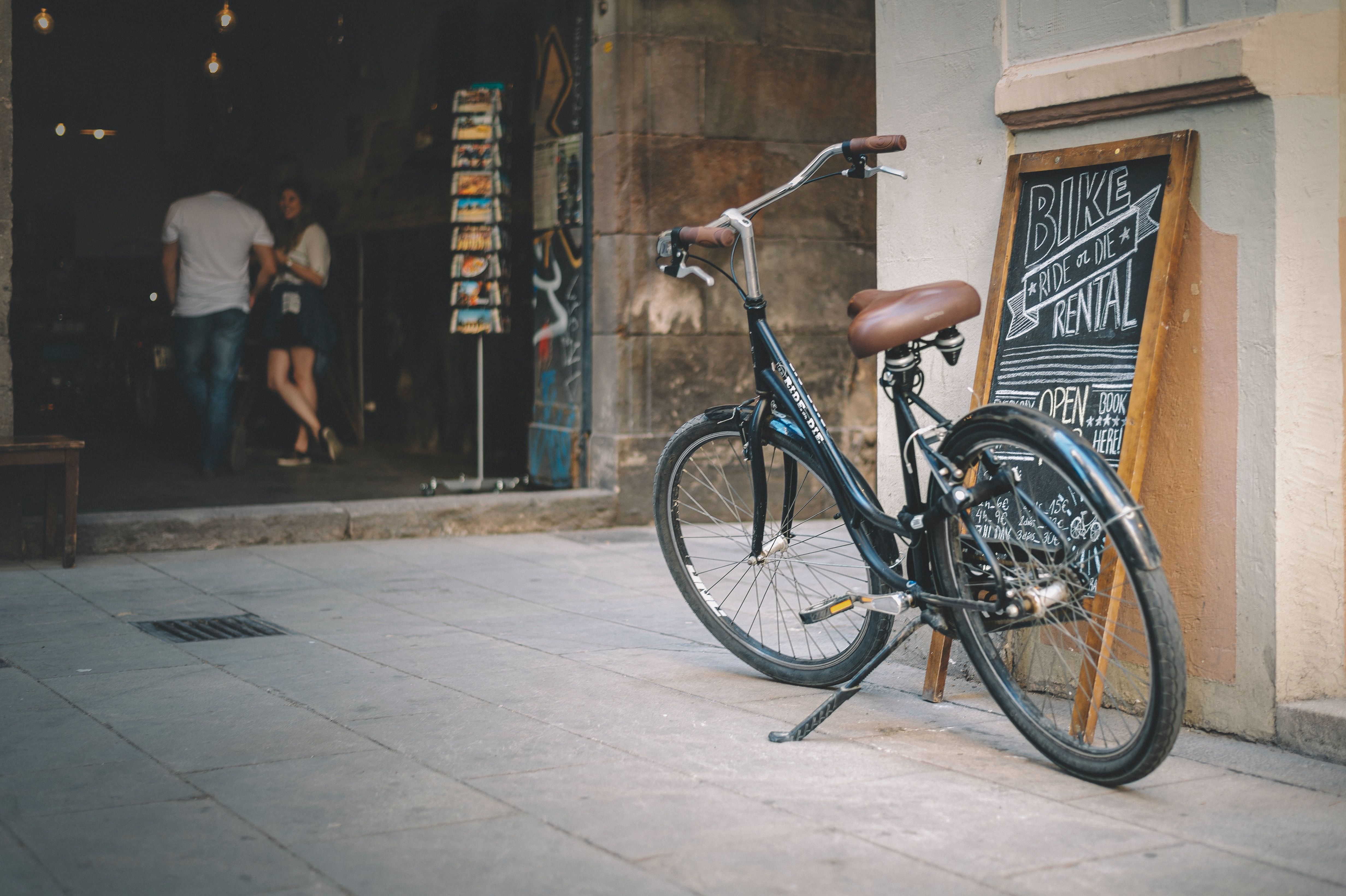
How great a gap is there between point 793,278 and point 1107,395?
16.1 ft

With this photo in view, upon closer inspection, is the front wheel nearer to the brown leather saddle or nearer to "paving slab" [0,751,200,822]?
the brown leather saddle

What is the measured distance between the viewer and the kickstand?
397cm

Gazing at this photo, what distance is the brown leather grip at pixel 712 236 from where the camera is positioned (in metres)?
4.42

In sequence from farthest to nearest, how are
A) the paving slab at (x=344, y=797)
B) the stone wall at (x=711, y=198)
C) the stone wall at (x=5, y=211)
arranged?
the stone wall at (x=711, y=198) → the stone wall at (x=5, y=211) → the paving slab at (x=344, y=797)

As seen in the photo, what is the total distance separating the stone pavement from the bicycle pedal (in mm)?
270

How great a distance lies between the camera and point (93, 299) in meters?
12.5

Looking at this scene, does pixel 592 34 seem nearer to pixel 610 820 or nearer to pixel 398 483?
pixel 398 483

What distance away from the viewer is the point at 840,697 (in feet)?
13.2

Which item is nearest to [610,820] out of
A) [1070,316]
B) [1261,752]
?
[1261,752]

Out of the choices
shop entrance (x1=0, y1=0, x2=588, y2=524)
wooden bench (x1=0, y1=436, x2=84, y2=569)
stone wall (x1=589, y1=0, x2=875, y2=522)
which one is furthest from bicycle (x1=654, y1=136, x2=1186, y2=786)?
shop entrance (x1=0, y1=0, x2=588, y2=524)

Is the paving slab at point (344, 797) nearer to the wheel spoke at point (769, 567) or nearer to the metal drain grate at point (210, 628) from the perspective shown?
the wheel spoke at point (769, 567)

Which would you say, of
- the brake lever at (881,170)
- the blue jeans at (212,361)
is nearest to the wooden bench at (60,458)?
the blue jeans at (212,361)

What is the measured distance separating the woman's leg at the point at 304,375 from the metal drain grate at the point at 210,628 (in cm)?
516

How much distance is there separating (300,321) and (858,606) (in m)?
7.54
